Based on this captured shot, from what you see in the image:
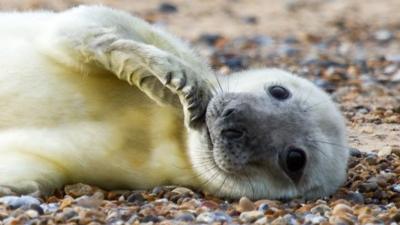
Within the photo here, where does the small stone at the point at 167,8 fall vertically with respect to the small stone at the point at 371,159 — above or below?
above

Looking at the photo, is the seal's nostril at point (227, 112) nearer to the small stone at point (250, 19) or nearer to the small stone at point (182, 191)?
the small stone at point (182, 191)

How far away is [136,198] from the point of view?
202 inches

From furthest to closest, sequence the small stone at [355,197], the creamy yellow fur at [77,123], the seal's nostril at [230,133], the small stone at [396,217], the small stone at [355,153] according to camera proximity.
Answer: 1. the small stone at [355,153]
2. the small stone at [355,197]
3. the creamy yellow fur at [77,123]
4. the seal's nostril at [230,133]
5. the small stone at [396,217]

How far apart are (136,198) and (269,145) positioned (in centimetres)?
68

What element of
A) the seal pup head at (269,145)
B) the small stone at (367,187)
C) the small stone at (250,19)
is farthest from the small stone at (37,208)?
the small stone at (250,19)

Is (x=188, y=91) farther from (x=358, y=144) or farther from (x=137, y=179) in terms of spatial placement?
(x=358, y=144)

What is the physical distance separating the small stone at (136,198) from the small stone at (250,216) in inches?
20.7

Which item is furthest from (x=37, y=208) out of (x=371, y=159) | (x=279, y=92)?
(x=371, y=159)

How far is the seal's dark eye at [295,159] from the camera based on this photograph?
5.26 metres

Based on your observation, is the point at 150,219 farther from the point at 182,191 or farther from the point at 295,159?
the point at 295,159

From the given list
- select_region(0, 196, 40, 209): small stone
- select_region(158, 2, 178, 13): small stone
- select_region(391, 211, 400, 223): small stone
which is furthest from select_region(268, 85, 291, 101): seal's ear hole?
select_region(158, 2, 178, 13): small stone

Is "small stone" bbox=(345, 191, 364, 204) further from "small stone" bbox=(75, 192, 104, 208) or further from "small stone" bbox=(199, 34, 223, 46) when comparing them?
"small stone" bbox=(199, 34, 223, 46)

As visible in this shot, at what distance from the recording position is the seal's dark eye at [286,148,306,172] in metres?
5.26

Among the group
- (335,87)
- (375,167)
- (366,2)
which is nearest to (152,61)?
(375,167)
